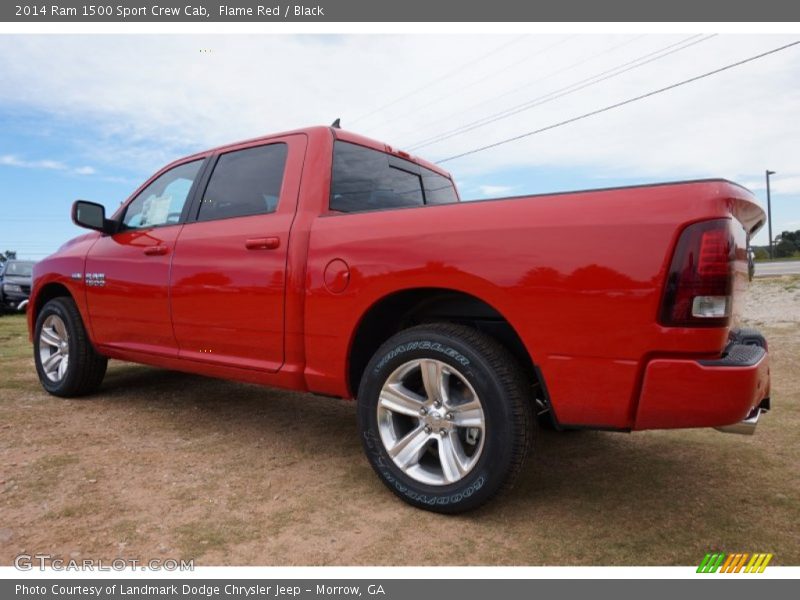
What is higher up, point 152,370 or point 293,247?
point 293,247

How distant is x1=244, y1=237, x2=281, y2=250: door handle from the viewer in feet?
9.96

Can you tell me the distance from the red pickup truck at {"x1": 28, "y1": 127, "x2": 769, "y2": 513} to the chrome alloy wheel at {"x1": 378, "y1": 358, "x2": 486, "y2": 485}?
0.03ft

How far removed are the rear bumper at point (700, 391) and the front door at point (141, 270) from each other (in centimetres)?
294

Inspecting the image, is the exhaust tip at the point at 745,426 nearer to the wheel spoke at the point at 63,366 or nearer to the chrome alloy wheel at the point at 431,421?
the chrome alloy wheel at the point at 431,421

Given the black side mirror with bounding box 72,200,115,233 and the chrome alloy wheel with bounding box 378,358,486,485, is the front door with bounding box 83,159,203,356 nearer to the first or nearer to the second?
the black side mirror with bounding box 72,200,115,233

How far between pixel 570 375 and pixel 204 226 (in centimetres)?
247

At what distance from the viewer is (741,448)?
3.30 meters

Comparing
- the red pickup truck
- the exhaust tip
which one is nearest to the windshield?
the red pickup truck

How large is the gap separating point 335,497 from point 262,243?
1.41 meters

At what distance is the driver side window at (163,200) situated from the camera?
3867 millimetres

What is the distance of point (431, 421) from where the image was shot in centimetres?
252

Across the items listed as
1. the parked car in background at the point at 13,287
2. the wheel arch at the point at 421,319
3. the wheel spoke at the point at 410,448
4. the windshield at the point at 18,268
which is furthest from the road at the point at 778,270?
the windshield at the point at 18,268

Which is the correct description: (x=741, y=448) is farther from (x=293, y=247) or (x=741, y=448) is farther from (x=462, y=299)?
(x=293, y=247)

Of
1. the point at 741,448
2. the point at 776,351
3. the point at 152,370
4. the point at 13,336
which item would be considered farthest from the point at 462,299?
the point at 13,336
